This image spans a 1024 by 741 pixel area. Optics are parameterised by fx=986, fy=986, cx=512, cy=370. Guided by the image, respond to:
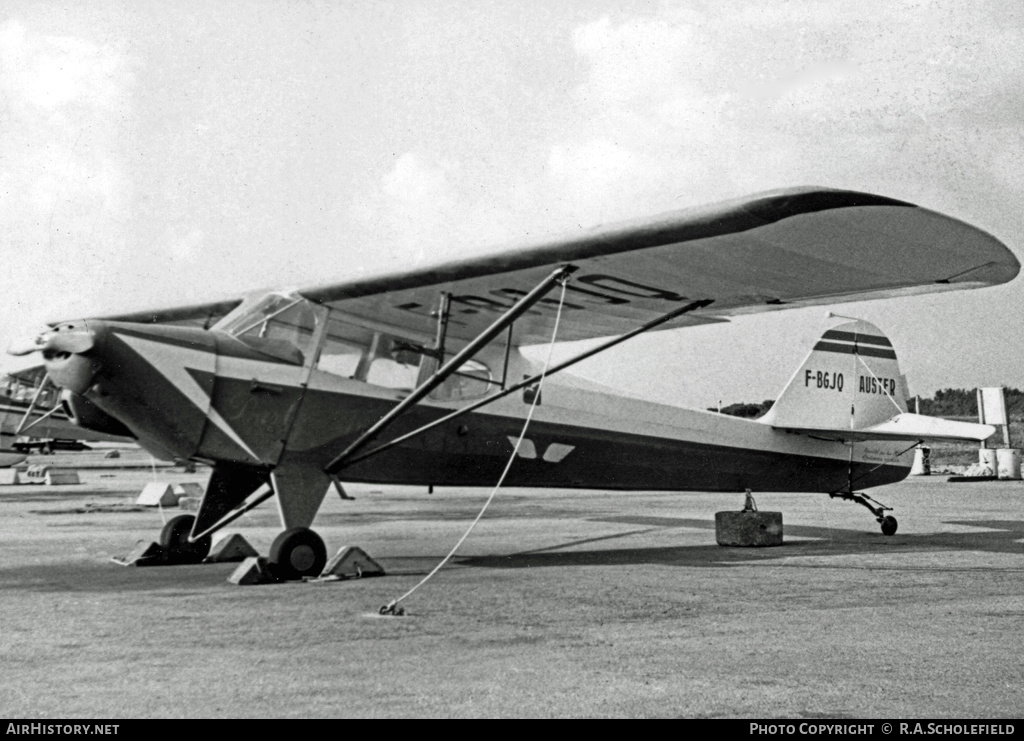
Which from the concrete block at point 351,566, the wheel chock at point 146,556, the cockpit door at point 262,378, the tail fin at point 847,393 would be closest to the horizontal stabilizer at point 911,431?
the tail fin at point 847,393

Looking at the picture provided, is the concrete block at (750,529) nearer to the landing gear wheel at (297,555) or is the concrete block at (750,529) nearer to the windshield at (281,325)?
the landing gear wheel at (297,555)

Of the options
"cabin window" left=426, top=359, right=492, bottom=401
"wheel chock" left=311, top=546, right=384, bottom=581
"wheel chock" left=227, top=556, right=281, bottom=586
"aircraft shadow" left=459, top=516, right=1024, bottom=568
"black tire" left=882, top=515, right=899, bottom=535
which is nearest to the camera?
"wheel chock" left=227, top=556, right=281, bottom=586

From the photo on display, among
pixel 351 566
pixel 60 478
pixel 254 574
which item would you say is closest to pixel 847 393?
pixel 351 566

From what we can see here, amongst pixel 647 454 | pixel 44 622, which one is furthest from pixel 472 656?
pixel 647 454

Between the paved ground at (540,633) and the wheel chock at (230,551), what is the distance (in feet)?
1.21

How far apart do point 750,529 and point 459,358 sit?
4.41 m

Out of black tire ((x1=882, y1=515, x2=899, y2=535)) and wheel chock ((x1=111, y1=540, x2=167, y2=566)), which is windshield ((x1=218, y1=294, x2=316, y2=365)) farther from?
black tire ((x1=882, y1=515, x2=899, y2=535))

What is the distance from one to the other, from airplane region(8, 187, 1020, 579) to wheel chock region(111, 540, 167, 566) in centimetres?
12

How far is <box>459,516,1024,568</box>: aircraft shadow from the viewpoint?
8977mm

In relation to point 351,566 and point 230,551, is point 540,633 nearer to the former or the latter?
point 351,566

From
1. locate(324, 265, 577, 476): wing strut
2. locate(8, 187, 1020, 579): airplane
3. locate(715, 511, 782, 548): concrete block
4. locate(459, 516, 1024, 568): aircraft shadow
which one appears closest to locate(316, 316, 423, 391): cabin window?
locate(8, 187, 1020, 579): airplane

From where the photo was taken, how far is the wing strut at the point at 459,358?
24.0 ft

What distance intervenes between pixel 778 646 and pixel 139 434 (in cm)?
526

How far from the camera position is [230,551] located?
9070 mm
